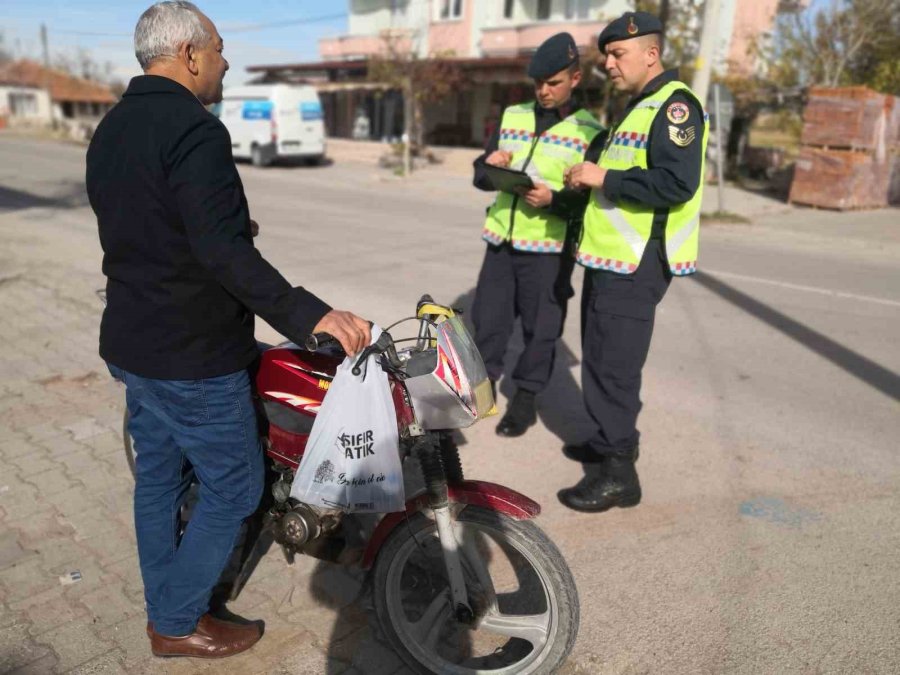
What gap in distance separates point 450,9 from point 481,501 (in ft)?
114

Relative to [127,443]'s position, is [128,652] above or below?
below

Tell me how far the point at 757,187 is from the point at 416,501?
65.8 feet

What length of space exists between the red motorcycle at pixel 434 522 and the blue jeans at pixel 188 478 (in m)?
0.14

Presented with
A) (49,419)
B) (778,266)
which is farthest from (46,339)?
(778,266)

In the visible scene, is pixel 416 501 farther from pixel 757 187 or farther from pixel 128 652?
pixel 757 187

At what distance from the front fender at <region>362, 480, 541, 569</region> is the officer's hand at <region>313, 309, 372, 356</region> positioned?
1.92 ft

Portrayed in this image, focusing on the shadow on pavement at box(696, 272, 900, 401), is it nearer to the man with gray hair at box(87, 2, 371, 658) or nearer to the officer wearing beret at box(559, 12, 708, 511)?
the officer wearing beret at box(559, 12, 708, 511)

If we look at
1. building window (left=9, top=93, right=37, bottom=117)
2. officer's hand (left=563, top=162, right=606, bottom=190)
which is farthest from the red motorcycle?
building window (left=9, top=93, right=37, bottom=117)

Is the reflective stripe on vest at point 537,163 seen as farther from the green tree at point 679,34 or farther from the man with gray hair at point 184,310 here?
the green tree at point 679,34

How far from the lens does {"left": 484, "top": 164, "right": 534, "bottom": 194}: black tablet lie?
3.68 metres

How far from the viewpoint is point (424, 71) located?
24.6 metres

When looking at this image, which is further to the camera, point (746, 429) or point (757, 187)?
point (757, 187)

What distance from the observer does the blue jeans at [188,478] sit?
88.4 inches

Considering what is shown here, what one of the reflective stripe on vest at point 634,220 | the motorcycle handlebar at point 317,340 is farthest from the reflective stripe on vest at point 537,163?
the motorcycle handlebar at point 317,340
